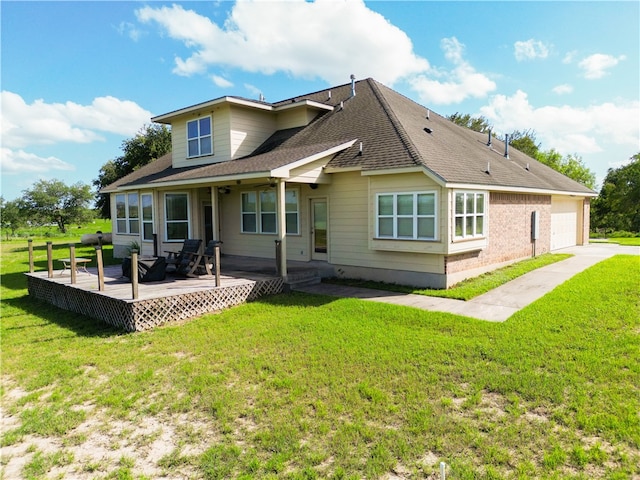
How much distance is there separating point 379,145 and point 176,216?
8541mm

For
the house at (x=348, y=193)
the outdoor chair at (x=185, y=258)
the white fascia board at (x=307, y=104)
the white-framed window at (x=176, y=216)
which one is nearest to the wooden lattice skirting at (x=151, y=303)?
the house at (x=348, y=193)

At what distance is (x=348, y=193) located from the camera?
11.9m

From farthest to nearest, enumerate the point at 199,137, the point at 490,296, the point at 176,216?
1. the point at 199,137
2. the point at 176,216
3. the point at 490,296

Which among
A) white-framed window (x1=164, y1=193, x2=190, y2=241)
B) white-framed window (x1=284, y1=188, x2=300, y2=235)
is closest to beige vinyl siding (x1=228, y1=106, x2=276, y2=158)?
white-framed window (x1=164, y1=193, x2=190, y2=241)

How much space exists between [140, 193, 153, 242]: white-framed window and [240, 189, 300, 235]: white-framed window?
13.8 feet

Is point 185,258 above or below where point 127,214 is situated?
below

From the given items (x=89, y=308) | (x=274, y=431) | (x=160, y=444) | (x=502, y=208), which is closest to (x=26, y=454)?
(x=160, y=444)

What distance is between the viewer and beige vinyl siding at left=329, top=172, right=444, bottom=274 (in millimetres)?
10859

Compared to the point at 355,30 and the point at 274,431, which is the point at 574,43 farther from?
the point at 274,431

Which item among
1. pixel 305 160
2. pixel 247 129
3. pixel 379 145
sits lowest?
pixel 305 160

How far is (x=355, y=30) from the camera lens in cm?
1409

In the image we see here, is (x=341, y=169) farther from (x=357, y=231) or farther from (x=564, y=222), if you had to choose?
(x=564, y=222)

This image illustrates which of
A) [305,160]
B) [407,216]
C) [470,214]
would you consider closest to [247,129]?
[305,160]

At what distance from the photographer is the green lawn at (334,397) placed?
361 cm
